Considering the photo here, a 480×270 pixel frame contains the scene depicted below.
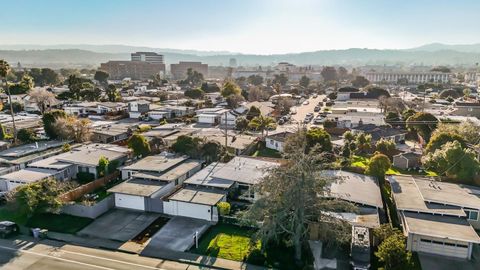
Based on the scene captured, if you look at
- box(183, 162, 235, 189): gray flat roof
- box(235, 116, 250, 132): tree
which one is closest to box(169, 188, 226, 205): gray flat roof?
box(183, 162, 235, 189): gray flat roof

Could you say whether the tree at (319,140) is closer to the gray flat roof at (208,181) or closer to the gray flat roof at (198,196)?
the gray flat roof at (208,181)

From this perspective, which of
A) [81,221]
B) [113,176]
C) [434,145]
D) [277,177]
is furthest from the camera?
[434,145]

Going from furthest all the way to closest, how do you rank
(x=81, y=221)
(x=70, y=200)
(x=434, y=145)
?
(x=434, y=145), (x=70, y=200), (x=81, y=221)

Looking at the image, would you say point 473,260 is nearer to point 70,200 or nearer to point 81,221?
point 81,221

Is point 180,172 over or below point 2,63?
below

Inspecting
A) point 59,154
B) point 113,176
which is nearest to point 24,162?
point 59,154

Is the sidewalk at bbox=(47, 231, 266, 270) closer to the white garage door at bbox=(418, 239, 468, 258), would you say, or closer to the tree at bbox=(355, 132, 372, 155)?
the white garage door at bbox=(418, 239, 468, 258)

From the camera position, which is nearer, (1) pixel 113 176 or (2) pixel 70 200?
(2) pixel 70 200

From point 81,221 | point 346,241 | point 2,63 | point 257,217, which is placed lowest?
point 81,221
